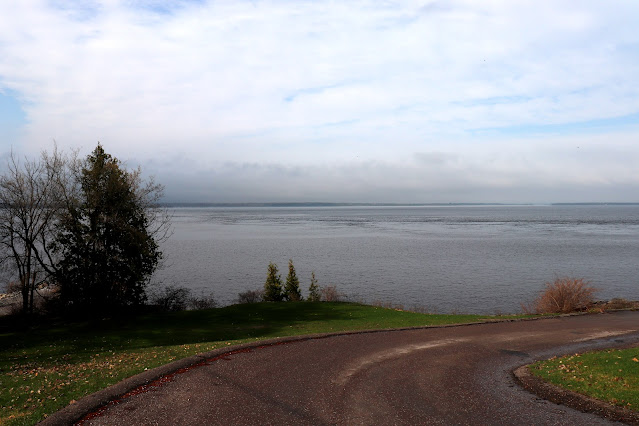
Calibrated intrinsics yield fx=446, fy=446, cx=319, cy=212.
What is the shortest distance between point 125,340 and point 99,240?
438 inches

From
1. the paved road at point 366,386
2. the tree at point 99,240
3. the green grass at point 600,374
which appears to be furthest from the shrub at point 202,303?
the green grass at point 600,374

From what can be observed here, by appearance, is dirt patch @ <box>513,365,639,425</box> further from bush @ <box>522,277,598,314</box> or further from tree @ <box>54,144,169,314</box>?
tree @ <box>54,144,169,314</box>

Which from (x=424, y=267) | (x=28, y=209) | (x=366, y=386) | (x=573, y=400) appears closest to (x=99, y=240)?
(x=28, y=209)

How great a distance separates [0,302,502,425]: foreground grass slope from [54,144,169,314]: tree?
349 centimetres

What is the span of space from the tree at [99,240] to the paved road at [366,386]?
1800 centimetres

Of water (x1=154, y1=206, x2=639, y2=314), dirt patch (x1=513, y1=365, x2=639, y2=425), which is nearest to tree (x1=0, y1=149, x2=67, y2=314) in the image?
water (x1=154, y1=206, x2=639, y2=314)

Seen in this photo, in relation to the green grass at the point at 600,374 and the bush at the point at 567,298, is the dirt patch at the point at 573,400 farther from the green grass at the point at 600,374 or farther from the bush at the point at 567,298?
the bush at the point at 567,298

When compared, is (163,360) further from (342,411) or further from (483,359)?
(483,359)

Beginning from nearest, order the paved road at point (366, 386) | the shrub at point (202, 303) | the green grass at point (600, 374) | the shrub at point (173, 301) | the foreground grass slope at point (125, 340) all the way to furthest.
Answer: the paved road at point (366, 386) → the green grass at point (600, 374) → the foreground grass slope at point (125, 340) → the shrub at point (173, 301) → the shrub at point (202, 303)

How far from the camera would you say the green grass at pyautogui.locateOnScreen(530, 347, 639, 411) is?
10.3 meters

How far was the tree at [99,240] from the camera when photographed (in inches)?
1121

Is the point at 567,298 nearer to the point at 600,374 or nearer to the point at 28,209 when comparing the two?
the point at 600,374

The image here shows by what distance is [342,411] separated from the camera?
9531 mm

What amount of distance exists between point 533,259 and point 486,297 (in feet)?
84.5
